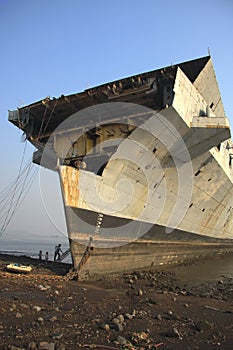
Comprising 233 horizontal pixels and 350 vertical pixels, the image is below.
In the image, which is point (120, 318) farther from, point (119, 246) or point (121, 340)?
point (119, 246)

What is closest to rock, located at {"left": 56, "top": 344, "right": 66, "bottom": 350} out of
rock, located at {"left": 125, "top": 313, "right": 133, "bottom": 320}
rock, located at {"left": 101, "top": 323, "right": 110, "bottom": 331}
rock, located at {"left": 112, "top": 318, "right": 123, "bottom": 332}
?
rock, located at {"left": 101, "top": 323, "right": 110, "bottom": 331}

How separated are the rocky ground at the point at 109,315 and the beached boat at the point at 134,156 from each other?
1764mm

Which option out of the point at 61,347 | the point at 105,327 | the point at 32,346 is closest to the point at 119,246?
the point at 105,327

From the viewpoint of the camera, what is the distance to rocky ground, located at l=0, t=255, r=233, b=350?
422 cm

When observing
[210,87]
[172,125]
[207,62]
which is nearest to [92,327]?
[172,125]

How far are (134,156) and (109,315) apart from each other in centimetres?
600

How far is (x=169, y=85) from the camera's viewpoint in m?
10.2

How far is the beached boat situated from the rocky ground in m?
1.76

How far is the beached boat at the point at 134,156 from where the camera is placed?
367 inches

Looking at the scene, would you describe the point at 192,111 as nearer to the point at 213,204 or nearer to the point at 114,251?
the point at 114,251

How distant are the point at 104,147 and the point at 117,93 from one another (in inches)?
84.8

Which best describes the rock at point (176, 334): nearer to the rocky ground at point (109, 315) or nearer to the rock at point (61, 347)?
the rocky ground at point (109, 315)

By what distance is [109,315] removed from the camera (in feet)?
18.2

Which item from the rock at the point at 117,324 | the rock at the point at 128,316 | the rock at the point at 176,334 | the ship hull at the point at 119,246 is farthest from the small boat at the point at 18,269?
the rock at the point at 176,334
